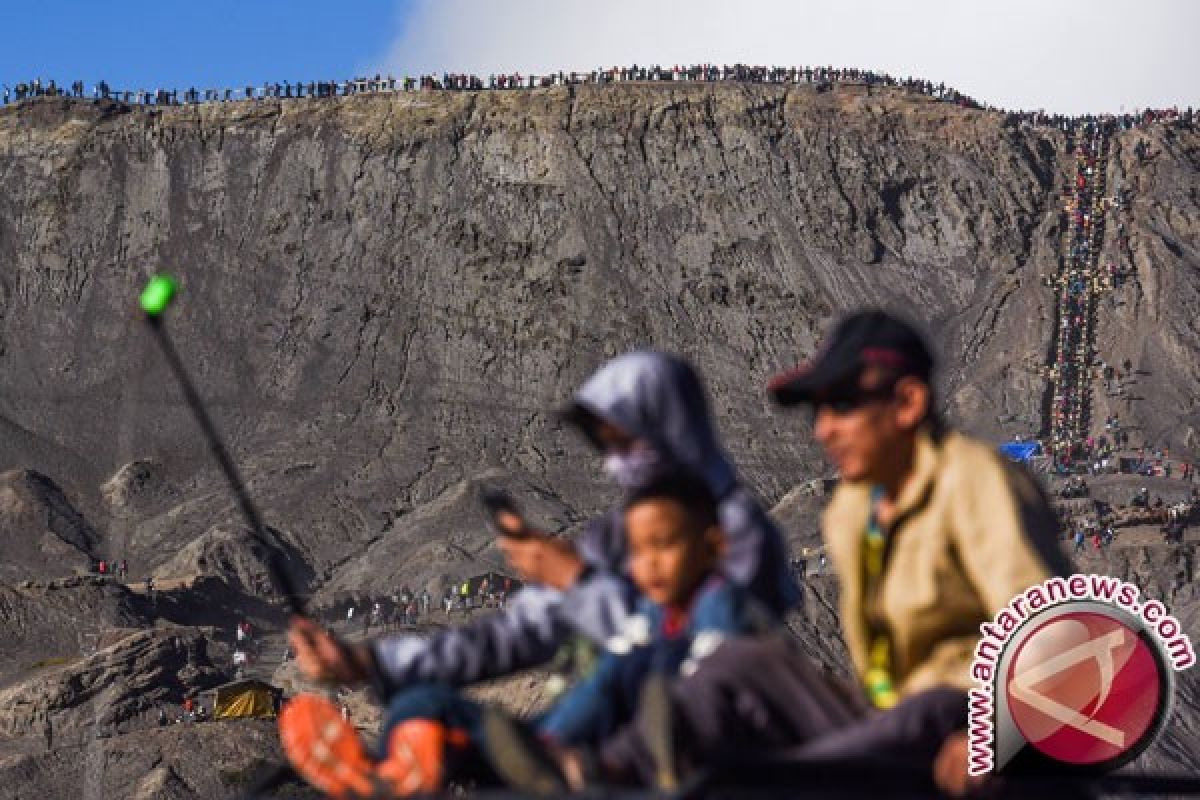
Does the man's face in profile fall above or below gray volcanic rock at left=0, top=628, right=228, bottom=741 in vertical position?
below

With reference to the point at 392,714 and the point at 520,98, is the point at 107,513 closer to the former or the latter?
the point at 520,98

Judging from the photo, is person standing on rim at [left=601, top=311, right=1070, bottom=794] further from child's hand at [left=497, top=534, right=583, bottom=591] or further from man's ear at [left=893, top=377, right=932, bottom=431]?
child's hand at [left=497, top=534, right=583, bottom=591]

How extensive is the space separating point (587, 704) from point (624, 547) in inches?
20.3

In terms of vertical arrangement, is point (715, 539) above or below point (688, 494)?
below

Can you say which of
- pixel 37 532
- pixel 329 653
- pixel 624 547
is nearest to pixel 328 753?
pixel 329 653

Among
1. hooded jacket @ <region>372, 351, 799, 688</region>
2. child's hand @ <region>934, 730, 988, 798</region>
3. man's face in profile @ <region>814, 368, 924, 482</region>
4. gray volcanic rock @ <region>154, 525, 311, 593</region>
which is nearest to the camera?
child's hand @ <region>934, 730, 988, 798</region>

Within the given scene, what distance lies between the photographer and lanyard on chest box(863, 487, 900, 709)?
639 cm

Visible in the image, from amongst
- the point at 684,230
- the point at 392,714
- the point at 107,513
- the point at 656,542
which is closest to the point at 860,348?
the point at 656,542

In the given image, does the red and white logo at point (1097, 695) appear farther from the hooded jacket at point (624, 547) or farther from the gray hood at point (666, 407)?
the gray hood at point (666, 407)

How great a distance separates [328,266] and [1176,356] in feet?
96.5

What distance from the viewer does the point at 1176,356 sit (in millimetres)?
82125

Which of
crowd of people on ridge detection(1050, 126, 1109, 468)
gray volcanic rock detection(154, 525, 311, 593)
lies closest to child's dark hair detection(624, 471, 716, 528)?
gray volcanic rock detection(154, 525, 311, 593)

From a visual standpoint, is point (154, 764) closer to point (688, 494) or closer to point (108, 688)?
point (108, 688)

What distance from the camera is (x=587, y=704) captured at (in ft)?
20.1
